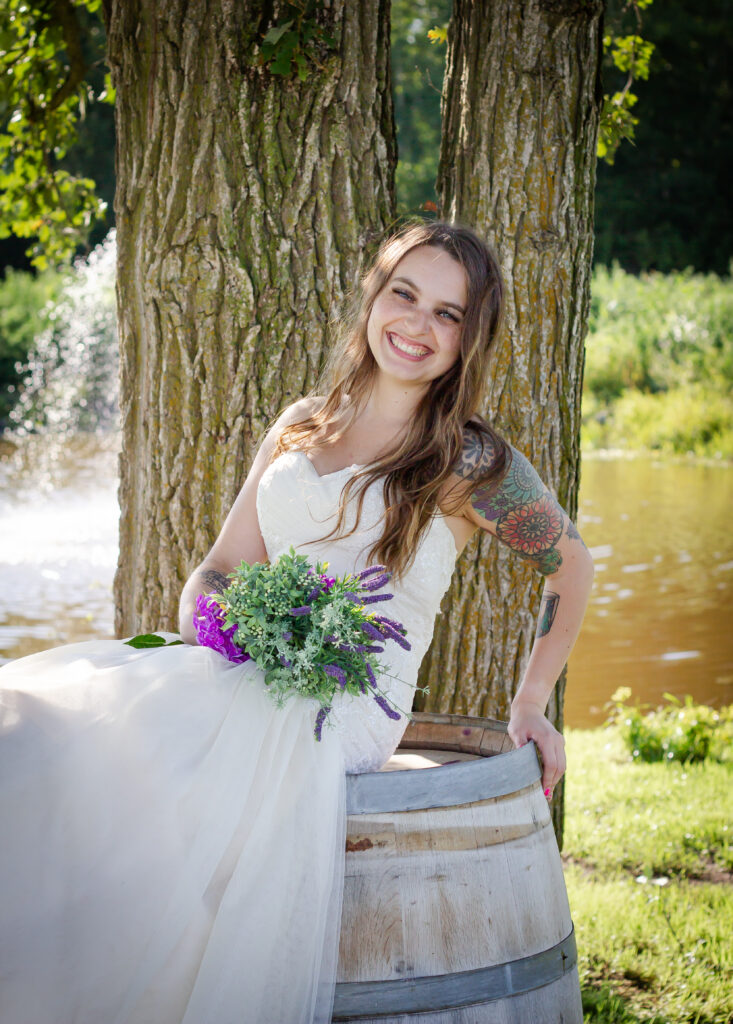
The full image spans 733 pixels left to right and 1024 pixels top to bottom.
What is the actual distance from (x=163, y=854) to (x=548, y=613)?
1101mm

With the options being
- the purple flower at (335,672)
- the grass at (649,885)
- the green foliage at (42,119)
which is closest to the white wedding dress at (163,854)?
the purple flower at (335,672)

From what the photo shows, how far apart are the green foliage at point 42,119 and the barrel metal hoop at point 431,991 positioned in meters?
3.65

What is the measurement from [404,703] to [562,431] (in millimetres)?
1139

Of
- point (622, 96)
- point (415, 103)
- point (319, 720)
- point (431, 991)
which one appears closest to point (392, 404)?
point (319, 720)

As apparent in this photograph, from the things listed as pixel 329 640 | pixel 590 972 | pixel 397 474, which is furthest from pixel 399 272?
pixel 590 972

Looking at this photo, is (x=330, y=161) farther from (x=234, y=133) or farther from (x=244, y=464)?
(x=244, y=464)

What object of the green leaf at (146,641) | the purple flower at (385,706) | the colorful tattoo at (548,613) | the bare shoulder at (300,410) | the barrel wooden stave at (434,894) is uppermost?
the bare shoulder at (300,410)

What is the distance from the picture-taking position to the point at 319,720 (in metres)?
1.82

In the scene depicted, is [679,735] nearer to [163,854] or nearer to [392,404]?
[392,404]

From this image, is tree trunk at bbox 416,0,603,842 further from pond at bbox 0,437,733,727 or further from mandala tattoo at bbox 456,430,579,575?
→ pond at bbox 0,437,733,727

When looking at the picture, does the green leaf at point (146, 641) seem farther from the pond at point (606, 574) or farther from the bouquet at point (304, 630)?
the pond at point (606, 574)

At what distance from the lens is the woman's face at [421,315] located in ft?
7.77

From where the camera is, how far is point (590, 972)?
9.42 ft

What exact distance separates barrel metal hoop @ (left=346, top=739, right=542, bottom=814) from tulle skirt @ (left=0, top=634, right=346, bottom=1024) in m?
0.05
